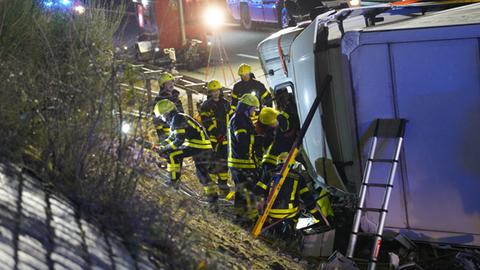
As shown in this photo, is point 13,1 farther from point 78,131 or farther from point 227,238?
point 227,238

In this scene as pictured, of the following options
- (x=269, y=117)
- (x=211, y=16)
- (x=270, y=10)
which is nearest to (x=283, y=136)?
(x=269, y=117)

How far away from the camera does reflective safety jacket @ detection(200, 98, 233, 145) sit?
9.12m

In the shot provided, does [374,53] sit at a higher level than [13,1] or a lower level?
lower

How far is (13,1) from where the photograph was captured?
6125mm

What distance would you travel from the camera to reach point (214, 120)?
9156 millimetres

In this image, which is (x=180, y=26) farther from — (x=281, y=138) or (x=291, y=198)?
(x=291, y=198)

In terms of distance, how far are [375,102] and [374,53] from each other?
387 mm

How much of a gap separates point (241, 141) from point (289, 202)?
119 centimetres

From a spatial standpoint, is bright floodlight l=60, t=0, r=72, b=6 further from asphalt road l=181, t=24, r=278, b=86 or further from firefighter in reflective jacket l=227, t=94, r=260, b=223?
asphalt road l=181, t=24, r=278, b=86

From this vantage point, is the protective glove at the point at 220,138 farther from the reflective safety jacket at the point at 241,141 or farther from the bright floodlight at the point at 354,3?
the bright floodlight at the point at 354,3

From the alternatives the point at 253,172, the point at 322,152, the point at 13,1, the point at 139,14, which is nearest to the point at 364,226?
the point at 322,152

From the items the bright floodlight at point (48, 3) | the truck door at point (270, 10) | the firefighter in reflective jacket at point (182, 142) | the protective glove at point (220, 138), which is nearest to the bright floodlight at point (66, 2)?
the bright floodlight at point (48, 3)

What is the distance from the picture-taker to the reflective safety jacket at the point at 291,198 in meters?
6.62

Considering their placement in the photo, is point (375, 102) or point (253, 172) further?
point (253, 172)
